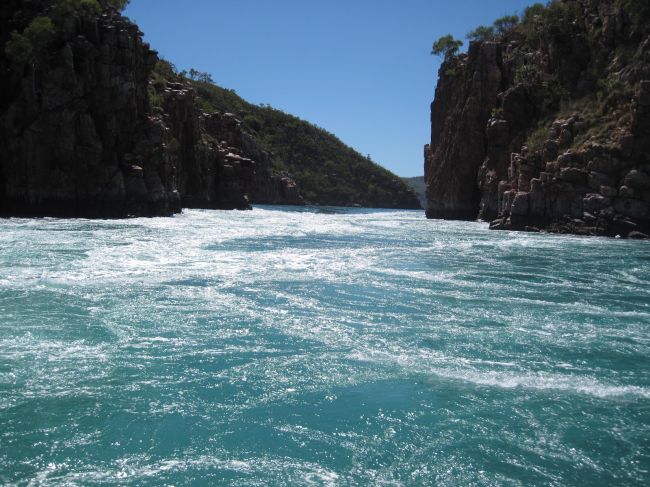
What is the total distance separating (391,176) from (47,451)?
189 meters

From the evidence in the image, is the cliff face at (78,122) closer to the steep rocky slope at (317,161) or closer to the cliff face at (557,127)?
the cliff face at (557,127)

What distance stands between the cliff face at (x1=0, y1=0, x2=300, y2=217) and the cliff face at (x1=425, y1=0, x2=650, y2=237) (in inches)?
1277

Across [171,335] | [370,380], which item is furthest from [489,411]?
[171,335]

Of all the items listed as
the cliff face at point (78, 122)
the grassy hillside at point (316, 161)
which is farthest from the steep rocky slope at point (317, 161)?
the cliff face at point (78, 122)

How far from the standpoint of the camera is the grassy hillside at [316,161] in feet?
519

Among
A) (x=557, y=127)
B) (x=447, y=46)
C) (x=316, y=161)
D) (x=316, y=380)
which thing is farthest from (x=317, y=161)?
(x=316, y=380)

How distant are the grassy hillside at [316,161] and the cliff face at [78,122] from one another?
9915 cm

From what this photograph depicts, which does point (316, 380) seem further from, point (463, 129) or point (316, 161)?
point (316, 161)

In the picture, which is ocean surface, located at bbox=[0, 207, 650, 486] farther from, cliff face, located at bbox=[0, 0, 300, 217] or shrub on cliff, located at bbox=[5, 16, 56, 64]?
shrub on cliff, located at bbox=[5, 16, 56, 64]

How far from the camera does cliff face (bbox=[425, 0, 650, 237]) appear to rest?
38.7m

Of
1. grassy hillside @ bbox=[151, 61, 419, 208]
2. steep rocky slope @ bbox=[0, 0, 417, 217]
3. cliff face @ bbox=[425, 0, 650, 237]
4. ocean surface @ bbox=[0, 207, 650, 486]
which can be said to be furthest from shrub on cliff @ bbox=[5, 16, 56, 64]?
grassy hillside @ bbox=[151, 61, 419, 208]

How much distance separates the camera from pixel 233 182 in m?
84.5

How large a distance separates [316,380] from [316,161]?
167m

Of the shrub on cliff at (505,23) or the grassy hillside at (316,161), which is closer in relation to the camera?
the shrub on cliff at (505,23)
